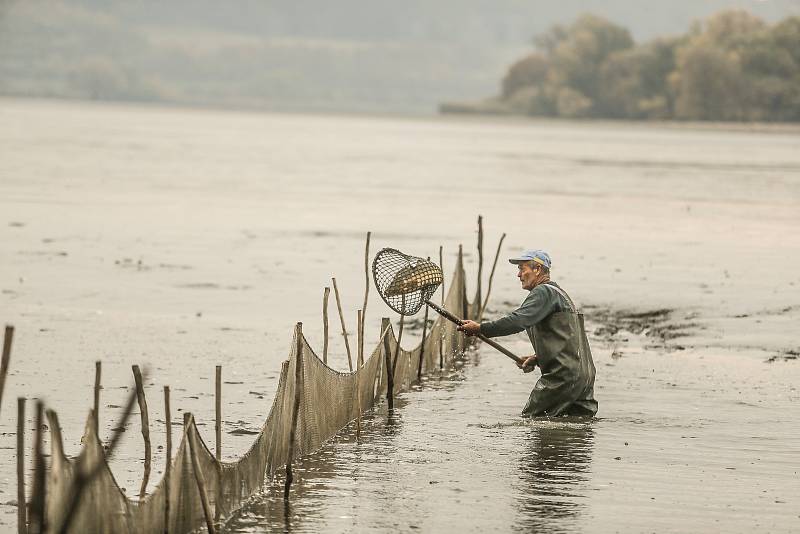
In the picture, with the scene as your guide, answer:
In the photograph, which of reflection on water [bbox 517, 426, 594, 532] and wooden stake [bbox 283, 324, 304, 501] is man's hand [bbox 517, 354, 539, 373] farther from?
wooden stake [bbox 283, 324, 304, 501]

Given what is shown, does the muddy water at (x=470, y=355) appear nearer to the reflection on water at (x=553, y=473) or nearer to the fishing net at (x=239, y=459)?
the reflection on water at (x=553, y=473)

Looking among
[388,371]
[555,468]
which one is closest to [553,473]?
[555,468]

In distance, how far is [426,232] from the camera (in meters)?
37.0

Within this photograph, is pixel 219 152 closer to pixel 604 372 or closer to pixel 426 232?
pixel 426 232

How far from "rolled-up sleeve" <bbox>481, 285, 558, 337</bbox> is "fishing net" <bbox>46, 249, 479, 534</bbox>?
0.70 metres

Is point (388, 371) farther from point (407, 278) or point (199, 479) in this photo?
point (199, 479)

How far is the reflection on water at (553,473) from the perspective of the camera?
1039 cm

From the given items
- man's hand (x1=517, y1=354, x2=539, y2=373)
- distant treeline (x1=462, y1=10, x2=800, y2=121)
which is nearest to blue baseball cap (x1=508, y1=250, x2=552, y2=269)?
man's hand (x1=517, y1=354, x2=539, y2=373)

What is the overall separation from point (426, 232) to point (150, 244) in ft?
26.7

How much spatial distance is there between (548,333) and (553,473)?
1485 mm

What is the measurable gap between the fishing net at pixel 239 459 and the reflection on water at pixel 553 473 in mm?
1546

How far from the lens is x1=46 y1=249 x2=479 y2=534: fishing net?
7.57 m

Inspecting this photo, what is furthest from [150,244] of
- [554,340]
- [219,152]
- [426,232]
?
[219,152]

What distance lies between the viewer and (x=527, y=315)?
12406mm
